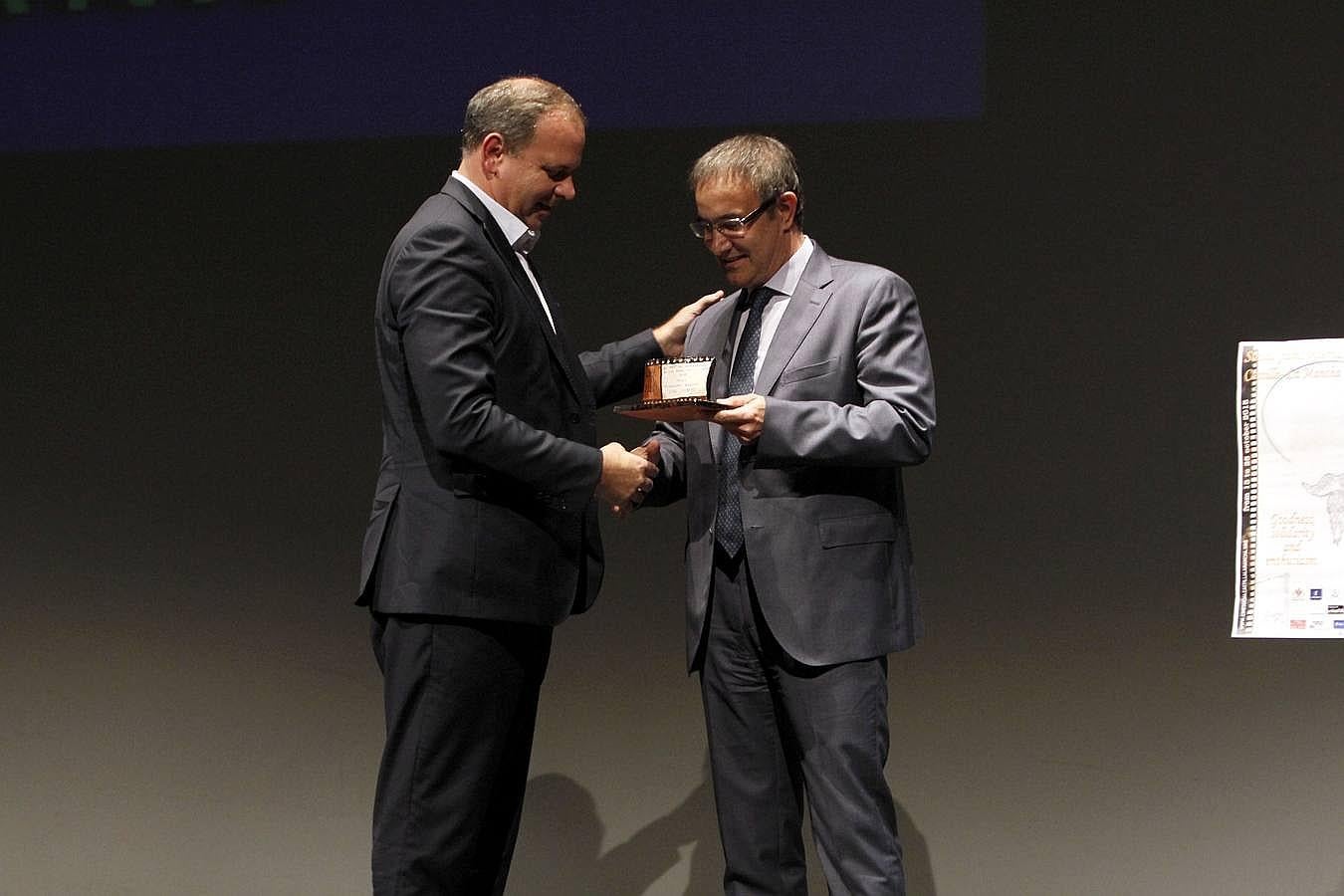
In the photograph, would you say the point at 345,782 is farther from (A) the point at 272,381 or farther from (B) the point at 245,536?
(A) the point at 272,381

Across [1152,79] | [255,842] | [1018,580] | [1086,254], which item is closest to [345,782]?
[255,842]

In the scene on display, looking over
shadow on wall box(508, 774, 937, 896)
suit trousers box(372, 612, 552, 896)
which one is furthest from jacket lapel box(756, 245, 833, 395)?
shadow on wall box(508, 774, 937, 896)

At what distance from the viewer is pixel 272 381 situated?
3.25m

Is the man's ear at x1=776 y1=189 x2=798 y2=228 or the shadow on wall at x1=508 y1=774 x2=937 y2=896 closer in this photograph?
the man's ear at x1=776 y1=189 x2=798 y2=228

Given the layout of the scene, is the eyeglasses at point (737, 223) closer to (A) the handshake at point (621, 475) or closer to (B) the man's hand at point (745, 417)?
(B) the man's hand at point (745, 417)

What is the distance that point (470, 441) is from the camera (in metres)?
2.03

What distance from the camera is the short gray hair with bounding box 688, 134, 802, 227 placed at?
2268 mm

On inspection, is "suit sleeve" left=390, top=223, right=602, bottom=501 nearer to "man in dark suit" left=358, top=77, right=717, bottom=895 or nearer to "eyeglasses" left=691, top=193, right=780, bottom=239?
"man in dark suit" left=358, top=77, right=717, bottom=895

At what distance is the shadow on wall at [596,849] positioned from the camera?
313 centimetres

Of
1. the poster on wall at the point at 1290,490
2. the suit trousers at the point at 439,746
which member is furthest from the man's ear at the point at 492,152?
the poster on wall at the point at 1290,490

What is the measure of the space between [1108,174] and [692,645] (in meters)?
1.44

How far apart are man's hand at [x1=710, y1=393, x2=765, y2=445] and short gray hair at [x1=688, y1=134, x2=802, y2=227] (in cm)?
36

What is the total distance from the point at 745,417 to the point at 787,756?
0.63 meters

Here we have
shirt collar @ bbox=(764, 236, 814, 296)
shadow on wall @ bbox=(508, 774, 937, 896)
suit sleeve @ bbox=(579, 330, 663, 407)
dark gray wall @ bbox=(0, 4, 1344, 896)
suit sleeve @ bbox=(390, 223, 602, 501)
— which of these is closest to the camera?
suit sleeve @ bbox=(390, 223, 602, 501)
